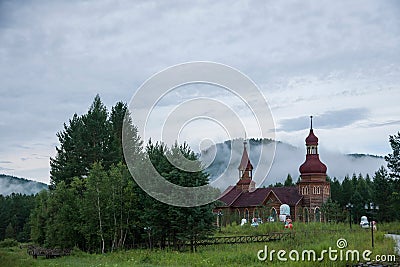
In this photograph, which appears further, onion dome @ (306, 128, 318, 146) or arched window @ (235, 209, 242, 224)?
onion dome @ (306, 128, 318, 146)

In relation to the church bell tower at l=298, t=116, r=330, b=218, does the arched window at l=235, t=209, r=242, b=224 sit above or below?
below

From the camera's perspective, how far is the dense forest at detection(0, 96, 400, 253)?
27062mm

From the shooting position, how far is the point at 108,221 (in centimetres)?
2952

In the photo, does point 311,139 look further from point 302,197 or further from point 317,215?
point 317,215

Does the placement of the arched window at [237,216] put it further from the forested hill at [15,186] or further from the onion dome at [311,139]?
the forested hill at [15,186]

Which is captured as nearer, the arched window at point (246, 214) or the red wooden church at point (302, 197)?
the red wooden church at point (302, 197)

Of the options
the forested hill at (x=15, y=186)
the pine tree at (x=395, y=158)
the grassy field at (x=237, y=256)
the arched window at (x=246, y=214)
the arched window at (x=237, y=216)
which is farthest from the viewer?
the forested hill at (x=15, y=186)

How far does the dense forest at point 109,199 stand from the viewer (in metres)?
27.1

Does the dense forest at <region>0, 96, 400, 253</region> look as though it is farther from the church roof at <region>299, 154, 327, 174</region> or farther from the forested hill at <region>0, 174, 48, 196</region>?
the forested hill at <region>0, 174, 48, 196</region>

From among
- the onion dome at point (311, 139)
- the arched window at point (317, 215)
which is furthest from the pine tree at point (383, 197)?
the onion dome at point (311, 139)

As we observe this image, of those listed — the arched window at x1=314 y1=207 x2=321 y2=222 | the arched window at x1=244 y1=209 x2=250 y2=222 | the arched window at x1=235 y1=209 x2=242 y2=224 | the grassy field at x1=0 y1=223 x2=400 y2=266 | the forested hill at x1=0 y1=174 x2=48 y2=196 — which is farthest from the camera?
the forested hill at x1=0 y1=174 x2=48 y2=196

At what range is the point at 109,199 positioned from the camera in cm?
2942

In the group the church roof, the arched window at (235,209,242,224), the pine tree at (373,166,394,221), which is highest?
the church roof

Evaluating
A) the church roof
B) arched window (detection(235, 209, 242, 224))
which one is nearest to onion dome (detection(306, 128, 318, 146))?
the church roof
